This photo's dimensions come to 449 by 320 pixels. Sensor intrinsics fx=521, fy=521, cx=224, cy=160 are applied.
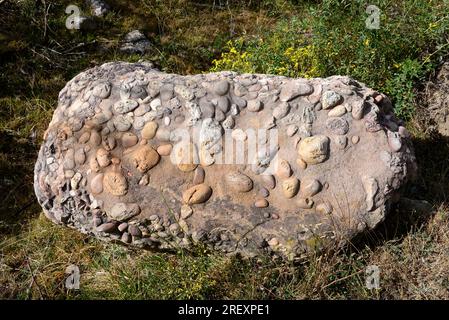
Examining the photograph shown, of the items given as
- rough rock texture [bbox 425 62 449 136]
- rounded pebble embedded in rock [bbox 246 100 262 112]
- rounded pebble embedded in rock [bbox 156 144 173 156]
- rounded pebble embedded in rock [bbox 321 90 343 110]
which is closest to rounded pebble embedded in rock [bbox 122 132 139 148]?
rounded pebble embedded in rock [bbox 156 144 173 156]

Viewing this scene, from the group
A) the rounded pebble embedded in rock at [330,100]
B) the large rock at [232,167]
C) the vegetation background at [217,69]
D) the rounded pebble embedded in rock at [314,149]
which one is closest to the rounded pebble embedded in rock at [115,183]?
the large rock at [232,167]

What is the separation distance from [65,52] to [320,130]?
3.20 metres

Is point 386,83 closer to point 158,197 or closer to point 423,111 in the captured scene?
point 423,111

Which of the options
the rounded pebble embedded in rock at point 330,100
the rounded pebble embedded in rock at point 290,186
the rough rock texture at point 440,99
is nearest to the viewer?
the rounded pebble embedded in rock at point 290,186

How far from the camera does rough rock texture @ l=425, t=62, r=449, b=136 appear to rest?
4199mm

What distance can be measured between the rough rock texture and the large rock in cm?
148

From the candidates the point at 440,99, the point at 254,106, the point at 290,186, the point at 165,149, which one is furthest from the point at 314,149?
the point at 440,99

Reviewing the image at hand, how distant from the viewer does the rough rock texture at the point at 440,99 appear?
420 centimetres

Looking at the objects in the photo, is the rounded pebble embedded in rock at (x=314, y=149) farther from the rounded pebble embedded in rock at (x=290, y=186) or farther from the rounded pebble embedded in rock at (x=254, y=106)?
the rounded pebble embedded in rock at (x=254, y=106)

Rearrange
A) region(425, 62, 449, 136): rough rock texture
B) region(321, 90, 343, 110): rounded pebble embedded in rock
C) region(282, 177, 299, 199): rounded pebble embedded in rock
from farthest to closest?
region(425, 62, 449, 136): rough rock texture
region(321, 90, 343, 110): rounded pebble embedded in rock
region(282, 177, 299, 199): rounded pebble embedded in rock

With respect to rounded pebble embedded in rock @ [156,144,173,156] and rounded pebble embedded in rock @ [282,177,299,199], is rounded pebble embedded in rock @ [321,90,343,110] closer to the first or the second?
rounded pebble embedded in rock @ [282,177,299,199]

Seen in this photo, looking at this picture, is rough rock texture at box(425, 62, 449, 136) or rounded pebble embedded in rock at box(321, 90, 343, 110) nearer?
rounded pebble embedded in rock at box(321, 90, 343, 110)

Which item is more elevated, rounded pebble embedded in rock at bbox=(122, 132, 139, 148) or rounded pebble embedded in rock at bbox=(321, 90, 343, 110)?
rounded pebble embedded in rock at bbox=(321, 90, 343, 110)

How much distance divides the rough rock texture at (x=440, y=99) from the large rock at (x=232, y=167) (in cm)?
148
